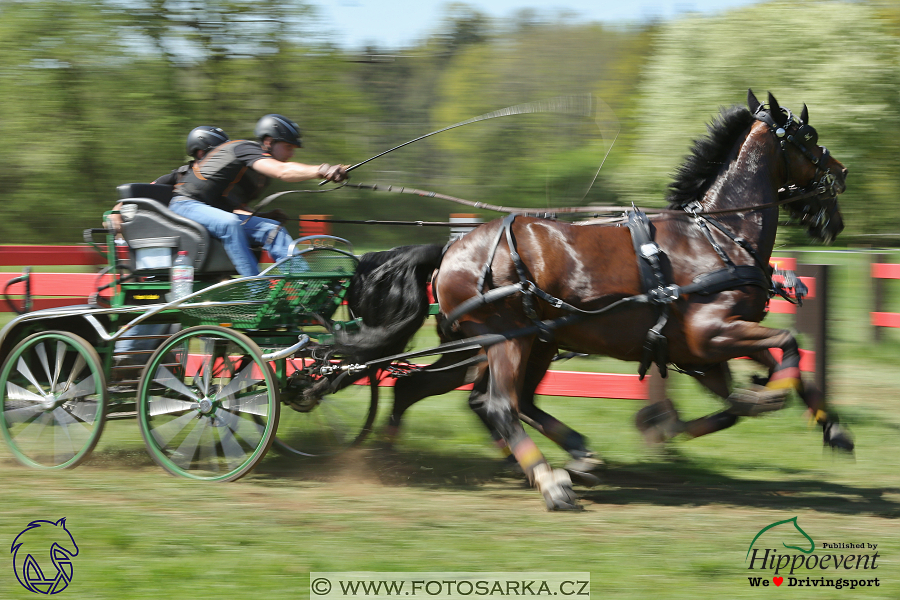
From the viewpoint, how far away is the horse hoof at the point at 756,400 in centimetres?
448

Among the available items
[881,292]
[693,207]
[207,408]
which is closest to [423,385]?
[207,408]

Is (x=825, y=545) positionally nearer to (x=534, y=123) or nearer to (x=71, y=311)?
(x=71, y=311)

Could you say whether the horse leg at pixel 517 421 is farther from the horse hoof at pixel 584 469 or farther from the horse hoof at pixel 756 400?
the horse hoof at pixel 756 400

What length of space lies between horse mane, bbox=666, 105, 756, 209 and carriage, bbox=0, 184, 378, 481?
6.72ft

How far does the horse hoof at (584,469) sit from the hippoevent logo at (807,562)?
1021 millimetres

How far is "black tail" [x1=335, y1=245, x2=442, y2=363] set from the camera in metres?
5.05

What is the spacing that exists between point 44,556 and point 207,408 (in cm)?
139

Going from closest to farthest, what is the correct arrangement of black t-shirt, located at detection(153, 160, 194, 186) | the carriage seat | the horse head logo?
the horse head logo → the carriage seat → black t-shirt, located at detection(153, 160, 194, 186)

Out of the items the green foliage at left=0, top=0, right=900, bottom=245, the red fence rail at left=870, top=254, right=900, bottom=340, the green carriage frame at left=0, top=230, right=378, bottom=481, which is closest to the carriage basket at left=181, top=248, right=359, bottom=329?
the green carriage frame at left=0, top=230, right=378, bottom=481

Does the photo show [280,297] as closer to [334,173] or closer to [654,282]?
[334,173]

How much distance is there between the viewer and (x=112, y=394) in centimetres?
538

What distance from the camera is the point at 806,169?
16.1 ft

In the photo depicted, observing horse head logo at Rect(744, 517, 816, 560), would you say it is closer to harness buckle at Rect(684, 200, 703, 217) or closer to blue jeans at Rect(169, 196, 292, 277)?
harness buckle at Rect(684, 200, 703, 217)
